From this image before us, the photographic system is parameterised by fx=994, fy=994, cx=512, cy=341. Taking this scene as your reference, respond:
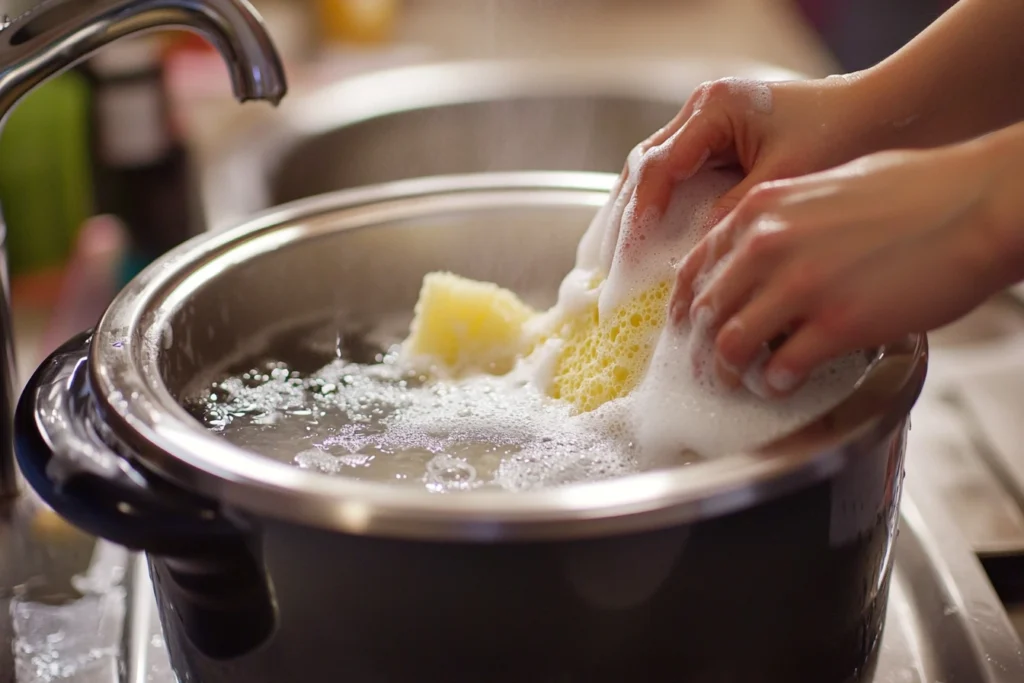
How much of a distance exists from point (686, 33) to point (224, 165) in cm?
127

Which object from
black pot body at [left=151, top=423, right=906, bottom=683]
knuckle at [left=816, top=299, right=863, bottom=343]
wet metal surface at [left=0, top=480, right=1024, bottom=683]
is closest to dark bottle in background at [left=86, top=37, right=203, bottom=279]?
wet metal surface at [left=0, top=480, right=1024, bottom=683]

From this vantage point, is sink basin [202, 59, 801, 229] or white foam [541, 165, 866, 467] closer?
white foam [541, 165, 866, 467]

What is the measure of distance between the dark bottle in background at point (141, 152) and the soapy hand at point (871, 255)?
1.04m

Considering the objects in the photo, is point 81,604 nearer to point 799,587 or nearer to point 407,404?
point 407,404

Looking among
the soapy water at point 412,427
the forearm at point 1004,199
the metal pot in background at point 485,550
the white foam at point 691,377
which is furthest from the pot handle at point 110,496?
the forearm at point 1004,199

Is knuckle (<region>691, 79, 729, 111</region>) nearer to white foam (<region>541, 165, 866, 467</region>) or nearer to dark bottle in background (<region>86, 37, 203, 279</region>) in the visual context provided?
white foam (<region>541, 165, 866, 467</region>)

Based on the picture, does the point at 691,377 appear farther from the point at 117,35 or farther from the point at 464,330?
the point at 117,35

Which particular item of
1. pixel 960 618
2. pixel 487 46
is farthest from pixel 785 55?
pixel 960 618

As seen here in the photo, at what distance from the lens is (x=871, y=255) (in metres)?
0.43

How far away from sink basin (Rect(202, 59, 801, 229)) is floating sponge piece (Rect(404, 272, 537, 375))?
2.32 feet

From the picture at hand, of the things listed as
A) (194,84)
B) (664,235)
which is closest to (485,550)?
(664,235)

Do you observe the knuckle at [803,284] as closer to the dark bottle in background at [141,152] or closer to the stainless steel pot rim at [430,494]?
the stainless steel pot rim at [430,494]

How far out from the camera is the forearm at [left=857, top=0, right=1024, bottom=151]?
574 mm

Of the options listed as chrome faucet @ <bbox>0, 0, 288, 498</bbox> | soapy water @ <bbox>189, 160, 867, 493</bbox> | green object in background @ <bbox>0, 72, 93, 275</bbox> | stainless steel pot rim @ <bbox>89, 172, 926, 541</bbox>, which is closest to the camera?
stainless steel pot rim @ <bbox>89, 172, 926, 541</bbox>
